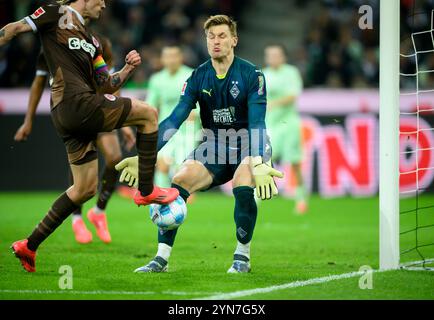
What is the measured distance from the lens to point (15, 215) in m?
11.6

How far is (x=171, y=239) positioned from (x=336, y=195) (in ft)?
27.7

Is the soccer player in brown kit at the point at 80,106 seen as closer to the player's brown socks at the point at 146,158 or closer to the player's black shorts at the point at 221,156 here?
the player's brown socks at the point at 146,158

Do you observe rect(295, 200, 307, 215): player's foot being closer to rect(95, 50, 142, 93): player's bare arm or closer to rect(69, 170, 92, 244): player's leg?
rect(69, 170, 92, 244): player's leg

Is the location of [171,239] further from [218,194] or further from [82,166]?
[218,194]

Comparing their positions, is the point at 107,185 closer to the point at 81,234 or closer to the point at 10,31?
the point at 81,234

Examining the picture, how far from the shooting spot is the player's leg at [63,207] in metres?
6.40

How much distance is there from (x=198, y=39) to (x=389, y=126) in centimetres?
1132

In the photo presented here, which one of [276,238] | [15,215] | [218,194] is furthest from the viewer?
[218,194]

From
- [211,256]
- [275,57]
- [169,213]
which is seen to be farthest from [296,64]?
[169,213]

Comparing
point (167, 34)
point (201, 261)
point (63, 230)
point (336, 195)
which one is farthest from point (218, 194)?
point (201, 261)

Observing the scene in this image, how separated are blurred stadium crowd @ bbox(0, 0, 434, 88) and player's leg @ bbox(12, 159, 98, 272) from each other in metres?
8.90

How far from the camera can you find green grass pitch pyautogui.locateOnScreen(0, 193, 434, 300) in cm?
558

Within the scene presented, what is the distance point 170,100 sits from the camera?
1212 cm

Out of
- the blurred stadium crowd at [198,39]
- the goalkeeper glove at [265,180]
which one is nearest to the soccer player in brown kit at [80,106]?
the goalkeeper glove at [265,180]
